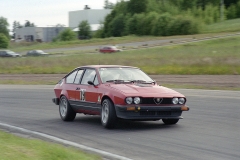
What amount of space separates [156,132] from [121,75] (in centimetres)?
194

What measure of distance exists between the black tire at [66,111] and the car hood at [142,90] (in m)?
1.93

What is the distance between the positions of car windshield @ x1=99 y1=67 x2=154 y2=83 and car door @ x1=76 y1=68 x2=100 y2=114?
0.22m

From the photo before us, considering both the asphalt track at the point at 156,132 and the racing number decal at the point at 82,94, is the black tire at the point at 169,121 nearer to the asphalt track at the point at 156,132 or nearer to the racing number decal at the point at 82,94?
the asphalt track at the point at 156,132

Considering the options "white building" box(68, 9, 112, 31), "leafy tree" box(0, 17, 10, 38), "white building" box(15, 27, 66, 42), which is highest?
"white building" box(68, 9, 112, 31)

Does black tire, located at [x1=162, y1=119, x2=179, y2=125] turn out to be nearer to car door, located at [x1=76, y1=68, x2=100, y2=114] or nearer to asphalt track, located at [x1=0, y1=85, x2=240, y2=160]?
asphalt track, located at [x1=0, y1=85, x2=240, y2=160]

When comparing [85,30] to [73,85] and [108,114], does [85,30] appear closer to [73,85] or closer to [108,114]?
[73,85]

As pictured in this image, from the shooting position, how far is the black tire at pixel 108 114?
36.7 ft

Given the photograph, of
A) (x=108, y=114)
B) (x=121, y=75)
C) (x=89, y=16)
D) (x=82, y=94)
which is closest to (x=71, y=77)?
(x=82, y=94)

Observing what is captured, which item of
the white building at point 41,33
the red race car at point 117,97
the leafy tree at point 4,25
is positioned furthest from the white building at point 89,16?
the red race car at point 117,97

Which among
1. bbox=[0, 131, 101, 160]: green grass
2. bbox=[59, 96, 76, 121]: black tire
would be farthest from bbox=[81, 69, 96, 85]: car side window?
bbox=[0, 131, 101, 160]: green grass

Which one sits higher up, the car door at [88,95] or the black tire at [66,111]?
the car door at [88,95]

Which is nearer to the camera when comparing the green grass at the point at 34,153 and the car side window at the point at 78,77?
the green grass at the point at 34,153

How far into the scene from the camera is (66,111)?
43.6 feet

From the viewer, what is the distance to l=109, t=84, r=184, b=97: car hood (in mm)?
11094
